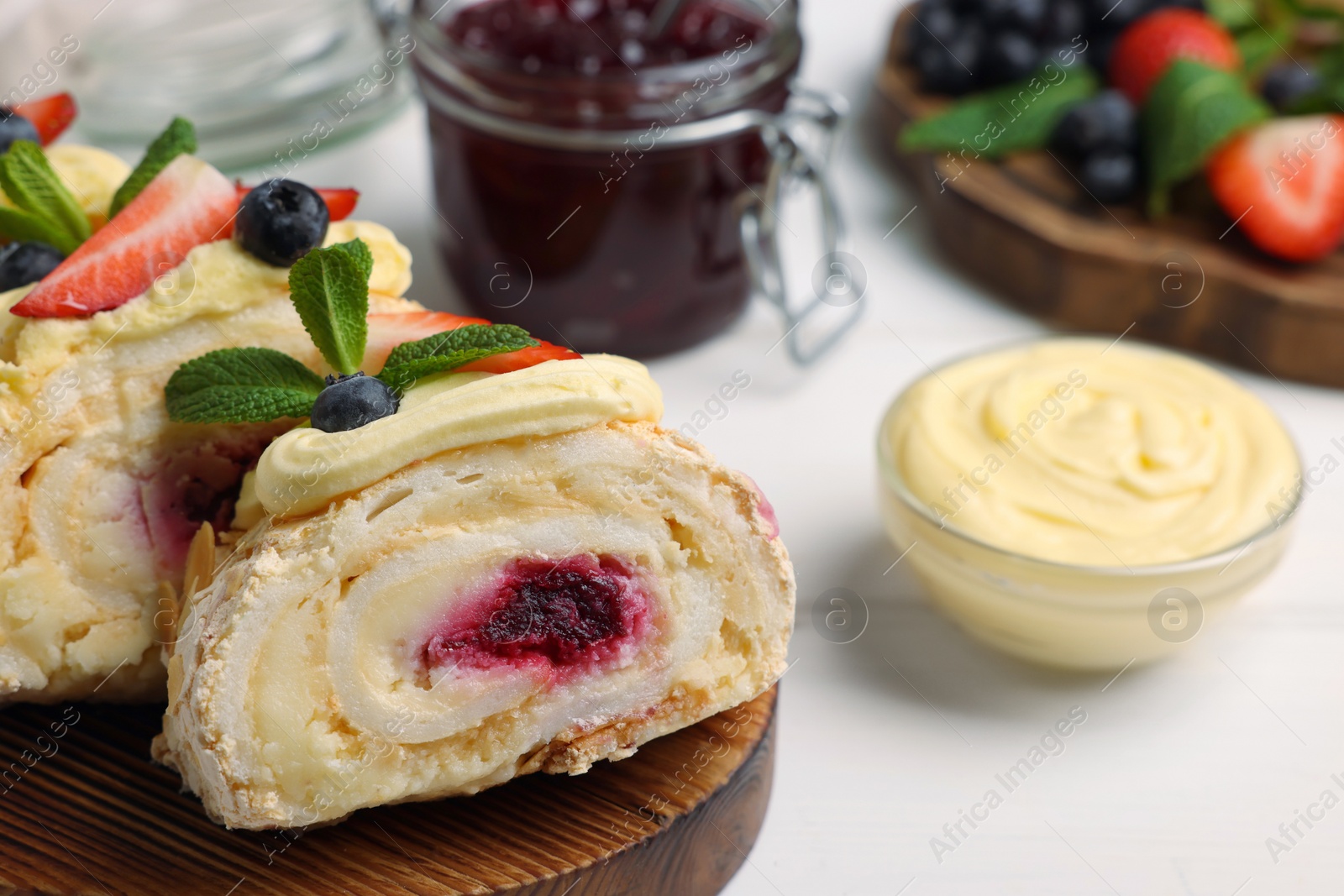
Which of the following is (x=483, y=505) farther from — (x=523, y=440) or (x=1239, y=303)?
(x=1239, y=303)

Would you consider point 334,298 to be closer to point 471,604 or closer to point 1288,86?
point 471,604

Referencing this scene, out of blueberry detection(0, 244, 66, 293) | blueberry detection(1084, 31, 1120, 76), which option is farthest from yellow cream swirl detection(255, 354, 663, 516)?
blueberry detection(1084, 31, 1120, 76)

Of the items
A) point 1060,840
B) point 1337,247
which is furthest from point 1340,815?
point 1337,247

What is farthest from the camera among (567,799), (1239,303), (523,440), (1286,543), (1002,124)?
(1002,124)

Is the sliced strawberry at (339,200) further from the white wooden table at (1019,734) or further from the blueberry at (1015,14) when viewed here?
the blueberry at (1015,14)

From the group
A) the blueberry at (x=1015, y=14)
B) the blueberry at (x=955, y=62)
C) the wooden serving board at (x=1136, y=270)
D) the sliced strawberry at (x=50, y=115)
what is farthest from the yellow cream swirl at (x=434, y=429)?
the blueberry at (x=1015, y=14)
